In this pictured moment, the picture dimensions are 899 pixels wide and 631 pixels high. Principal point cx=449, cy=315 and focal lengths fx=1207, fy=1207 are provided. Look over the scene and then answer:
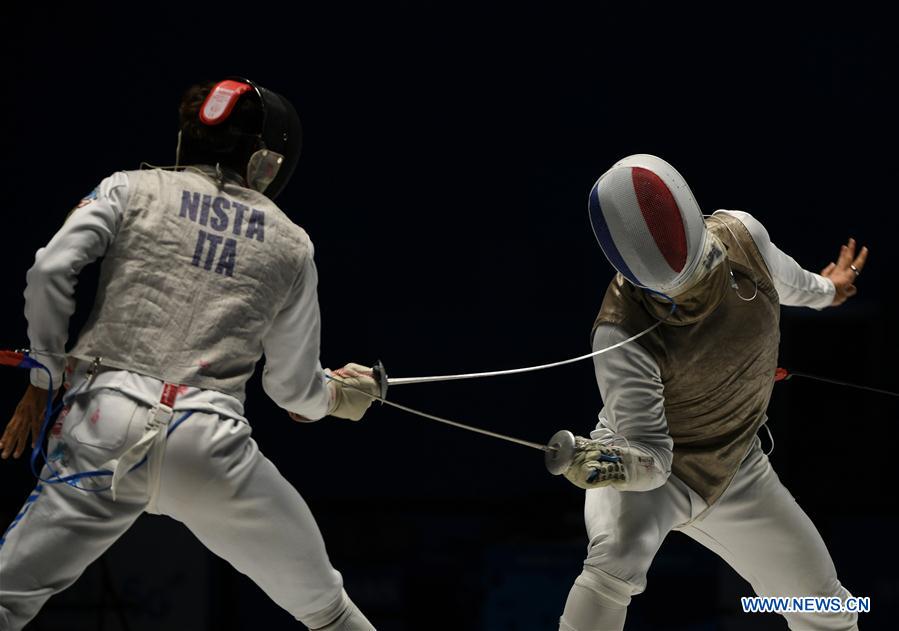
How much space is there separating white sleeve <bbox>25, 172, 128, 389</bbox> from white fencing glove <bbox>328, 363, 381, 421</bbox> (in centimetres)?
55

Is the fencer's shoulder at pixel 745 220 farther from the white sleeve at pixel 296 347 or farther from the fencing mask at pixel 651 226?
the white sleeve at pixel 296 347

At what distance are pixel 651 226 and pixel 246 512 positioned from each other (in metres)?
0.90

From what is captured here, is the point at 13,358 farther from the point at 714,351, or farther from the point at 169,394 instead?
the point at 714,351

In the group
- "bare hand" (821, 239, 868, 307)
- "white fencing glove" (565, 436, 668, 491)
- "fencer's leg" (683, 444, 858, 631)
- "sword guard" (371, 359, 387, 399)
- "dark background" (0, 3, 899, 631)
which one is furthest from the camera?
"dark background" (0, 3, 899, 631)

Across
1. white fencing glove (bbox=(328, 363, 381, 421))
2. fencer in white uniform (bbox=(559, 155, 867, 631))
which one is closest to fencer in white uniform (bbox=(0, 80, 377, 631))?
white fencing glove (bbox=(328, 363, 381, 421))

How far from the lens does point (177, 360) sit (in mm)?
1959

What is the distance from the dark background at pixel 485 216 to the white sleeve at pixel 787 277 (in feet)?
2.80

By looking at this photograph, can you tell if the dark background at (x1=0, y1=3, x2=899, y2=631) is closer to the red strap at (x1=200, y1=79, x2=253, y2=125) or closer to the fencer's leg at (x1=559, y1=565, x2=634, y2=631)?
the fencer's leg at (x1=559, y1=565, x2=634, y2=631)

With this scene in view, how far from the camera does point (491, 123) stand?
3523 mm

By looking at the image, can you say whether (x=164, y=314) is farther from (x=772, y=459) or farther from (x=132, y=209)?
(x=772, y=459)

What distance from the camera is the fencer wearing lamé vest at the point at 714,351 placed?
236 centimetres

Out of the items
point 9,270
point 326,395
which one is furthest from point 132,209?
point 9,270

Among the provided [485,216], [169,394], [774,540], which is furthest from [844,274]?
[169,394]

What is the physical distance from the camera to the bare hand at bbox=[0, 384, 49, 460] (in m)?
2.01
